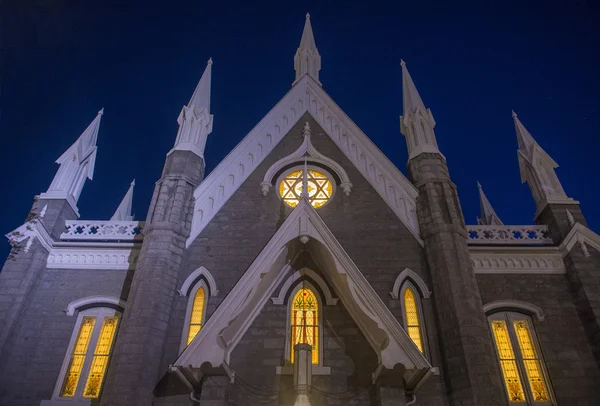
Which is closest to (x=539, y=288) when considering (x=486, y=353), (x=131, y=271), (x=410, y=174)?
(x=486, y=353)

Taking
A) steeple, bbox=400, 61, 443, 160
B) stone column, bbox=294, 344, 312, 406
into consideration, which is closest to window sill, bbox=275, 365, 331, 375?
stone column, bbox=294, 344, 312, 406

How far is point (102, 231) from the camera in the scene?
1484 cm

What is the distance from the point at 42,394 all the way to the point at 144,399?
324 centimetres

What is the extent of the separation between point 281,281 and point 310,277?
0.85m

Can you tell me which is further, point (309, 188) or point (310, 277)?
point (309, 188)

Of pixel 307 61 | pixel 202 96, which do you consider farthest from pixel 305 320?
pixel 307 61

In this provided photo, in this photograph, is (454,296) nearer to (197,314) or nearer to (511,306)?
(511,306)

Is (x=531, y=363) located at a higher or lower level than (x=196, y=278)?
lower

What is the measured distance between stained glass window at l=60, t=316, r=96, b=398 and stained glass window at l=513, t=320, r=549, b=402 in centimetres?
1224

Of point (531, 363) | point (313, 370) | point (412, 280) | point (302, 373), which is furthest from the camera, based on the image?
point (412, 280)

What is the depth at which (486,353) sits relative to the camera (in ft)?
35.4

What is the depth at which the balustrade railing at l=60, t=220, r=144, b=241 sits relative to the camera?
1453 cm

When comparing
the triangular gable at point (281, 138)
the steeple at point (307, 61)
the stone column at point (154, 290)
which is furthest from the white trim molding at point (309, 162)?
the steeple at point (307, 61)

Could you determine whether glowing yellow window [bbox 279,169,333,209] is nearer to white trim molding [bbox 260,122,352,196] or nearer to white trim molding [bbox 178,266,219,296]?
white trim molding [bbox 260,122,352,196]
